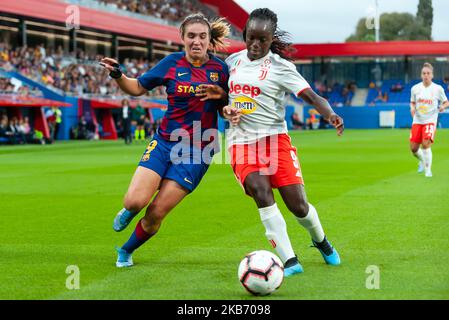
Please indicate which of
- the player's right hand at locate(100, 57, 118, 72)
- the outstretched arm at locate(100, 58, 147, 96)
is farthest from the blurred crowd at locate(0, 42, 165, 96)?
the player's right hand at locate(100, 57, 118, 72)

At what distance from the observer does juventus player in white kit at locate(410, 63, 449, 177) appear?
19562mm

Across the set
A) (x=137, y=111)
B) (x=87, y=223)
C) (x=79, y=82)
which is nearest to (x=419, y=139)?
(x=87, y=223)

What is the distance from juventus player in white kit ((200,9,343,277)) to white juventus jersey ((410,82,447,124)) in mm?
12378

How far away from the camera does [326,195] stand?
15336mm

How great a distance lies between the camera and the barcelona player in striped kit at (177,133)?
8.20 meters

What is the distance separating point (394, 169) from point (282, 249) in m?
14.5

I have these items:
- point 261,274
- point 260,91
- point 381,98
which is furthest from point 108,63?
point 381,98

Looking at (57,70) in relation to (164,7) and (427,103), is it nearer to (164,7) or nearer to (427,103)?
(164,7)

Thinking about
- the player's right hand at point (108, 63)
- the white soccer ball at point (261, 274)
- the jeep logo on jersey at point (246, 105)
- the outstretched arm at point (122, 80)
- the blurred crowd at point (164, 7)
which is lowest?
the white soccer ball at point (261, 274)

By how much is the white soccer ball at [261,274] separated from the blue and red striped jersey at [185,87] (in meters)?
1.85

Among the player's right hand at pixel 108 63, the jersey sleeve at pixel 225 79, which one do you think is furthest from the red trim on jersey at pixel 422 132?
the player's right hand at pixel 108 63

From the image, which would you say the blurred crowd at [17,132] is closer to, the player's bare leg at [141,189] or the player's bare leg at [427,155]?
the player's bare leg at [427,155]

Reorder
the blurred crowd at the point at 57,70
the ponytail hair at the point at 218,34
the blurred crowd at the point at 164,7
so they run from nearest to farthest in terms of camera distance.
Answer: the ponytail hair at the point at 218,34 → the blurred crowd at the point at 57,70 → the blurred crowd at the point at 164,7

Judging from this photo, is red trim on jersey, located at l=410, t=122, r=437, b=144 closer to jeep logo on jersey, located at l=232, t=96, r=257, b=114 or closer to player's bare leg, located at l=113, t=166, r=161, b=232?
jeep logo on jersey, located at l=232, t=96, r=257, b=114
